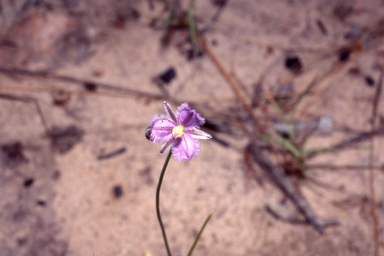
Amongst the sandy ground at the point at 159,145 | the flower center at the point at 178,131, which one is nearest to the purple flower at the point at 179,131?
the flower center at the point at 178,131

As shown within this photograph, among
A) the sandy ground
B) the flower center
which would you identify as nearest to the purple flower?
Answer: the flower center

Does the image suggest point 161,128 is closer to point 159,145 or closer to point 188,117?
point 188,117

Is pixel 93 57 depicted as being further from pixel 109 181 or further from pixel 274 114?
pixel 274 114

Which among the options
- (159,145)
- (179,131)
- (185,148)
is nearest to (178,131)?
(179,131)

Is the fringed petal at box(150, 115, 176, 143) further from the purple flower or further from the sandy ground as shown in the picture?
the sandy ground

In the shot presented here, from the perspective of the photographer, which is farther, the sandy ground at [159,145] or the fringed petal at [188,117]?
the sandy ground at [159,145]

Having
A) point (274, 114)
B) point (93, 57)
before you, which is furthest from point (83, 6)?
point (274, 114)

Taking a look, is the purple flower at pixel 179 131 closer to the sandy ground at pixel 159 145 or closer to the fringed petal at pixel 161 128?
the fringed petal at pixel 161 128
